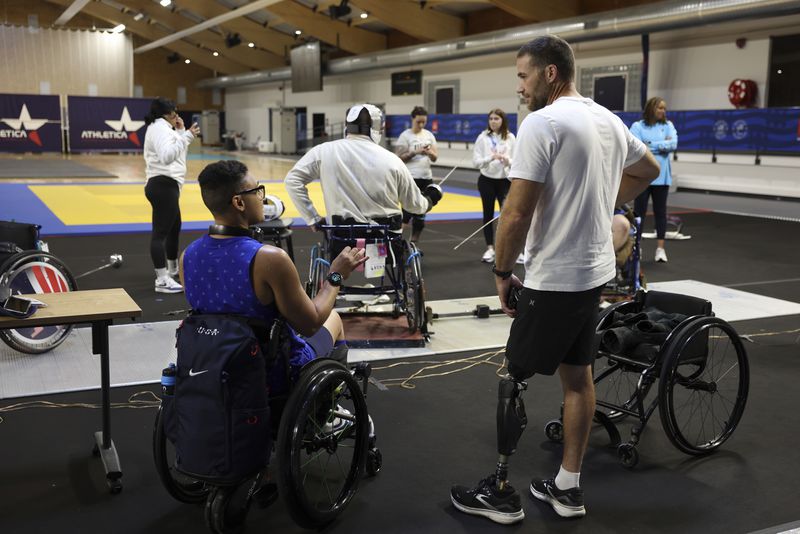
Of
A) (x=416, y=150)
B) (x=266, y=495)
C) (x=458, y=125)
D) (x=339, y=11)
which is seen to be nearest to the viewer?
(x=266, y=495)

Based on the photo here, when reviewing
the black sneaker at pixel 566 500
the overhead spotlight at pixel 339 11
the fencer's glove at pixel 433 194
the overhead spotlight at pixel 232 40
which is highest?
the overhead spotlight at pixel 232 40

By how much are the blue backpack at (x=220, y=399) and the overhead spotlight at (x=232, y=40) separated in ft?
91.3

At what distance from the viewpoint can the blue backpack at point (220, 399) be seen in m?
2.21

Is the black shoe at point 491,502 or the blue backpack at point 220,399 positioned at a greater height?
the blue backpack at point 220,399

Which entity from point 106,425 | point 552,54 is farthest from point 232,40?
point 552,54

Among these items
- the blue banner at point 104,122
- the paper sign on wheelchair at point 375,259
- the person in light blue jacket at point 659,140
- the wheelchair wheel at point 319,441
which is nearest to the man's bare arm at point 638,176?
the wheelchair wheel at point 319,441

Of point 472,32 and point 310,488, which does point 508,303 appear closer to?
point 310,488

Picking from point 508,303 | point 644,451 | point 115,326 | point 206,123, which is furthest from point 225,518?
point 206,123

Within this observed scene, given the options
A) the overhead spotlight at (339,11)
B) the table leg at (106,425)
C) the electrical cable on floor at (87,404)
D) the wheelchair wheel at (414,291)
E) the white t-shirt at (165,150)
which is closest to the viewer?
the table leg at (106,425)

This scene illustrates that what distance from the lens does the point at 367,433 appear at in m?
2.63

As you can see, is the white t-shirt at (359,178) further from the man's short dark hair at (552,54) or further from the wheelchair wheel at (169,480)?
the wheelchair wheel at (169,480)

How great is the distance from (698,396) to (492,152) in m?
3.95

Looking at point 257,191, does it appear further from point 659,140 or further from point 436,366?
point 659,140

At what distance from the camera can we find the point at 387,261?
4492 mm
